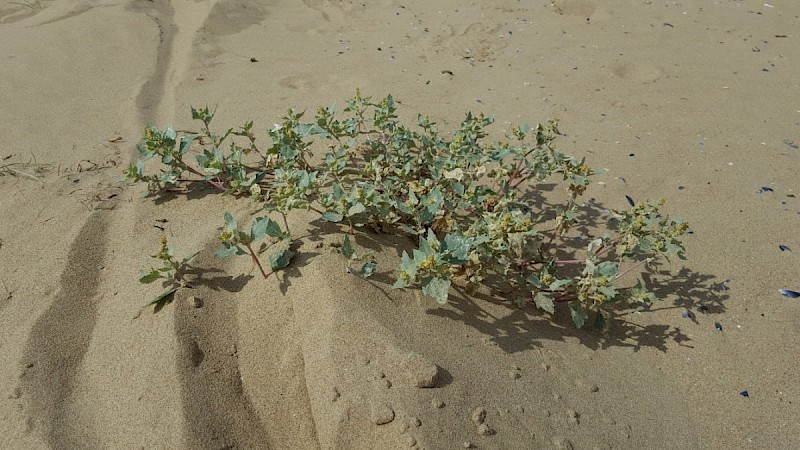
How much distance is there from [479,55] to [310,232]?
329 cm

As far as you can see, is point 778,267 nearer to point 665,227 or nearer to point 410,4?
point 665,227

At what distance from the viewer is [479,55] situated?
4.86m

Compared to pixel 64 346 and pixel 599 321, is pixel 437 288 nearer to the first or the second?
pixel 599 321

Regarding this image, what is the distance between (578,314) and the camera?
202cm

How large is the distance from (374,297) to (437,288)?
262 mm

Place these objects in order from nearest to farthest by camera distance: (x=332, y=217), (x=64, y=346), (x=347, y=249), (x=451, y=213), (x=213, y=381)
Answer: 1. (x=213, y=381)
2. (x=64, y=346)
3. (x=347, y=249)
4. (x=332, y=217)
5. (x=451, y=213)

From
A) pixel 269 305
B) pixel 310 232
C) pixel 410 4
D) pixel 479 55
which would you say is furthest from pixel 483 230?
pixel 410 4

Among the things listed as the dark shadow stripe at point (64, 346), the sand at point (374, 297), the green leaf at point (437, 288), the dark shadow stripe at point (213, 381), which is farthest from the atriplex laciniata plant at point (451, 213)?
the dark shadow stripe at point (64, 346)

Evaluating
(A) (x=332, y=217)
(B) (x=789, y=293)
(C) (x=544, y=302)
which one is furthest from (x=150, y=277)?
(B) (x=789, y=293)

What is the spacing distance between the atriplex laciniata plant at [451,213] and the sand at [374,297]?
0.13 m

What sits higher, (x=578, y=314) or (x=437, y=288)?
(x=437, y=288)

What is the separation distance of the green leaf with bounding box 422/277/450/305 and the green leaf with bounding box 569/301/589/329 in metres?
0.57

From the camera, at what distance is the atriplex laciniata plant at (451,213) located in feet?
6.46

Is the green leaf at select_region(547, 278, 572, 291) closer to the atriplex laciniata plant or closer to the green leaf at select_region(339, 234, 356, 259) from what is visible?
the atriplex laciniata plant
